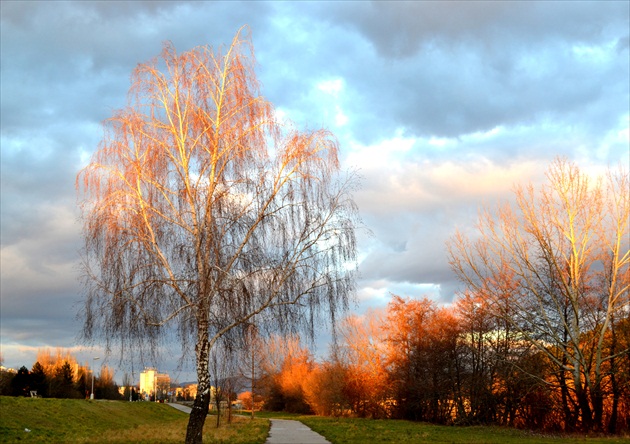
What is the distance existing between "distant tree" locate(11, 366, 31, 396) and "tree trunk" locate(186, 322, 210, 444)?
52.9 meters

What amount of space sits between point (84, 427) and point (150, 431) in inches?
229

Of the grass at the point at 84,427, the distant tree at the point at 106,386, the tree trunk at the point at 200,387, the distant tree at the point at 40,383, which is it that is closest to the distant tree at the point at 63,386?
the distant tree at the point at 40,383

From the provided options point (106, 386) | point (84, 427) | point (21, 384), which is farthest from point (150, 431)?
point (106, 386)

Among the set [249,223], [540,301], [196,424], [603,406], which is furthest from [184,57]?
[603,406]

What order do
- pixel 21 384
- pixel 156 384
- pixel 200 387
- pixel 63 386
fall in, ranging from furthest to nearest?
pixel 156 384
pixel 63 386
pixel 21 384
pixel 200 387

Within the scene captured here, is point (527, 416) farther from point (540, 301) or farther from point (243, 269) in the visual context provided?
point (243, 269)

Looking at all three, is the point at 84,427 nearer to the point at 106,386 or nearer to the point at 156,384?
the point at 106,386

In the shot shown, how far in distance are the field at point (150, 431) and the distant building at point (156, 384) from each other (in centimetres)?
283

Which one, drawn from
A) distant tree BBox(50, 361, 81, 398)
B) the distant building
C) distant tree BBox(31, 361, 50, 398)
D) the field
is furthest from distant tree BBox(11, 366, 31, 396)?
the field

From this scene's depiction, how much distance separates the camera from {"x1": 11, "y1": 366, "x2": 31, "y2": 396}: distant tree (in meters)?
57.4

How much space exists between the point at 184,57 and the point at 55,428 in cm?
2432

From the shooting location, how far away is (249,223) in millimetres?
13039

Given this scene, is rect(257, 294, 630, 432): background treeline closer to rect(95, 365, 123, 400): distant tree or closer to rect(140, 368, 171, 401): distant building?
rect(140, 368, 171, 401): distant building

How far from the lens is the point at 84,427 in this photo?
32.9m
